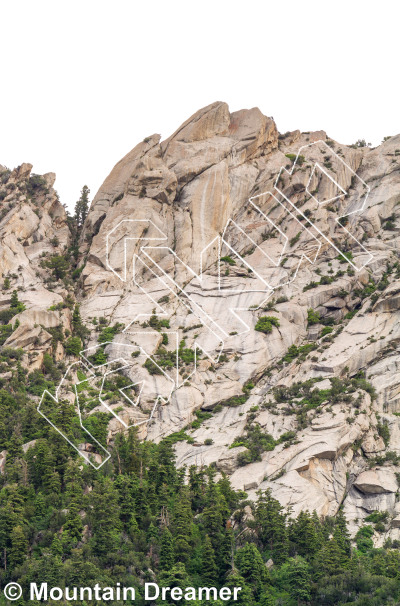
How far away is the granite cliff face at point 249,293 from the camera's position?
8438 centimetres

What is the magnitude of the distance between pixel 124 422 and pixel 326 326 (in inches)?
938

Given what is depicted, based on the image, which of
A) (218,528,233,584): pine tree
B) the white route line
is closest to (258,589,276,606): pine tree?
(218,528,233,584): pine tree

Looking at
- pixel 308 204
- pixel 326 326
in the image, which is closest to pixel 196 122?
pixel 308 204

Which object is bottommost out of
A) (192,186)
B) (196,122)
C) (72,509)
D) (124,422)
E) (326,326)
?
(72,509)

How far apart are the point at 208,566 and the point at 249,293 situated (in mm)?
41042

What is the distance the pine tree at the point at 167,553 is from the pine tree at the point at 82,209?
2490 inches

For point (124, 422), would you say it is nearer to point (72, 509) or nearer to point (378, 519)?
point (72, 509)

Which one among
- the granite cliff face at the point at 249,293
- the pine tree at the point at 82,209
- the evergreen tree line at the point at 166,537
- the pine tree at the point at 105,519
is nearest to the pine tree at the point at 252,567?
the evergreen tree line at the point at 166,537

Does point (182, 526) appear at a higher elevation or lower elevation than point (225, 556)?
higher

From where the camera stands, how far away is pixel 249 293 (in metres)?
107

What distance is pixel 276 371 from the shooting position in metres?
97.0

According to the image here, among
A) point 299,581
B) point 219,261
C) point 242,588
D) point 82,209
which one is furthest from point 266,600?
point 82,209

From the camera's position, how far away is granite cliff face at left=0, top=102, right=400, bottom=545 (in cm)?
8438

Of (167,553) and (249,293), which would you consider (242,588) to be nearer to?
(167,553)
